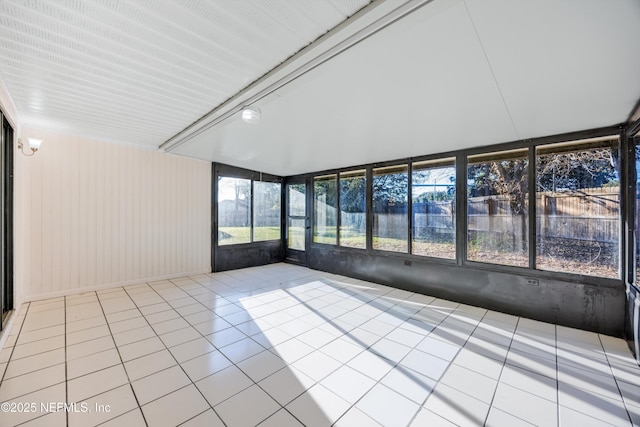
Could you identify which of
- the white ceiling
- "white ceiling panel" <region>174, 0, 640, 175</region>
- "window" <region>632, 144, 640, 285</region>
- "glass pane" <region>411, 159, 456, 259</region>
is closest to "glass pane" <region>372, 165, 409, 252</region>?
"glass pane" <region>411, 159, 456, 259</region>

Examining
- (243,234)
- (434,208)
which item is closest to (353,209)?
(434,208)

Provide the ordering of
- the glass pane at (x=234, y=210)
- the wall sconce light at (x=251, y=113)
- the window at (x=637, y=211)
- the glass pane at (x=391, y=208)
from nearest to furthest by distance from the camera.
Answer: the window at (x=637, y=211) → the wall sconce light at (x=251, y=113) → the glass pane at (x=391, y=208) → the glass pane at (x=234, y=210)

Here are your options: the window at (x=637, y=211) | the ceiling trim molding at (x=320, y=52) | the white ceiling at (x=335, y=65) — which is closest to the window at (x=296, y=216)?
the white ceiling at (x=335, y=65)

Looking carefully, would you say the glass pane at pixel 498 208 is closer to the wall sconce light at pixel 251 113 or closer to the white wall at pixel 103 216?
the wall sconce light at pixel 251 113

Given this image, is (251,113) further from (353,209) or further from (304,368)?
(353,209)

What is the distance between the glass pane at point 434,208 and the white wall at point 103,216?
4108 millimetres

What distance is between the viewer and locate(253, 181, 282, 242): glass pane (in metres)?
6.07

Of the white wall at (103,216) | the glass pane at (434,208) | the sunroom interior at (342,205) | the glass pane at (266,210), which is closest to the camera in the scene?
the sunroom interior at (342,205)

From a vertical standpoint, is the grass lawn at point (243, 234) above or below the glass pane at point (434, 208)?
below

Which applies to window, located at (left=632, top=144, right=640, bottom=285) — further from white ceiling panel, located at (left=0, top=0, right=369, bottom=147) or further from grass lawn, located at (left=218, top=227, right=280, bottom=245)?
grass lawn, located at (left=218, top=227, right=280, bottom=245)

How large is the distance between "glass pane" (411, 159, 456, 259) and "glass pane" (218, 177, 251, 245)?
3.64 metres

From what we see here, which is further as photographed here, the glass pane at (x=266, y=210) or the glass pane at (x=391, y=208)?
the glass pane at (x=266, y=210)

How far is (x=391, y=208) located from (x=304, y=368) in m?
3.17

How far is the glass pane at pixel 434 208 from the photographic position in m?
3.89
